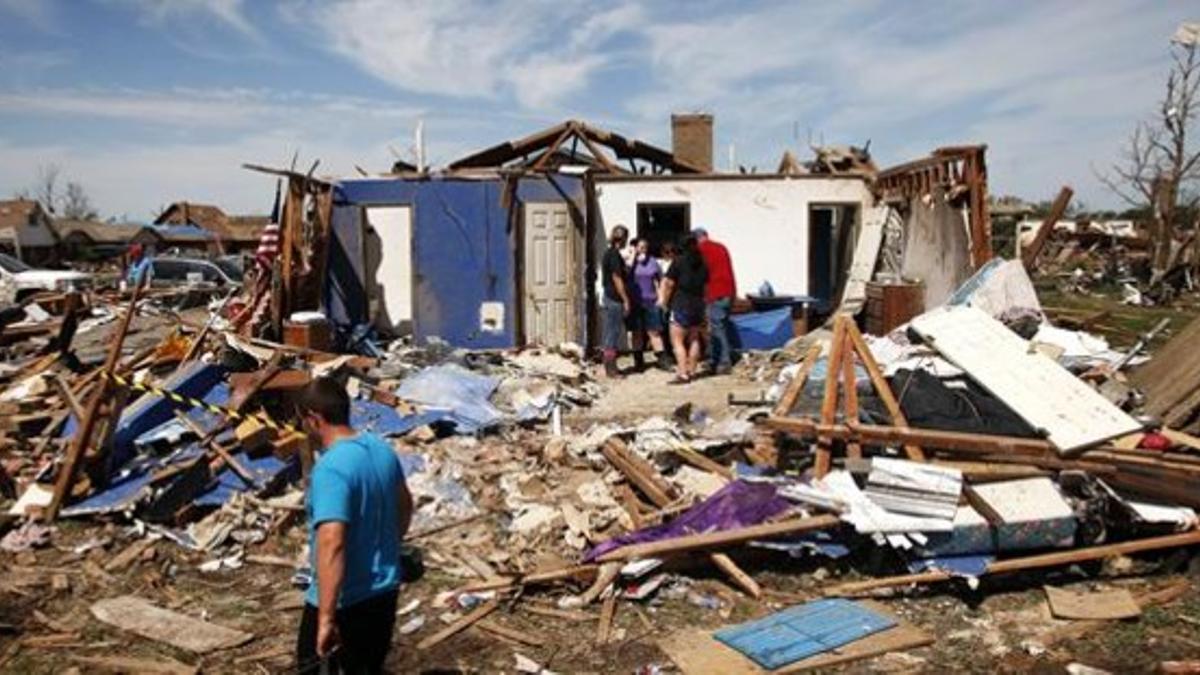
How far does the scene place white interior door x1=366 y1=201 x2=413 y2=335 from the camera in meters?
14.4

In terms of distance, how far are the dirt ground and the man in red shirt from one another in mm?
6358

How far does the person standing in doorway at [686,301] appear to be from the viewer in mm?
11500

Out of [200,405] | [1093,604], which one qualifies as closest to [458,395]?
[200,405]

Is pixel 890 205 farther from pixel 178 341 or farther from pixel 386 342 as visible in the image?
pixel 178 341

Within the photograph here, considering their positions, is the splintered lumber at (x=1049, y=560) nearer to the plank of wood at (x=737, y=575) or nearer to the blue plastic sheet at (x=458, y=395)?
the plank of wood at (x=737, y=575)

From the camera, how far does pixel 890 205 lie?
45.9 ft

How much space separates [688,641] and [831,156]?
12019 millimetres

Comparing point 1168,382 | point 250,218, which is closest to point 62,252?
point 250,218

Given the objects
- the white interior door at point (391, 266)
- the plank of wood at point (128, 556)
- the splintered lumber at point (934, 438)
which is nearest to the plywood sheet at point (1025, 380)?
the splintered lumber at point (934, 438)

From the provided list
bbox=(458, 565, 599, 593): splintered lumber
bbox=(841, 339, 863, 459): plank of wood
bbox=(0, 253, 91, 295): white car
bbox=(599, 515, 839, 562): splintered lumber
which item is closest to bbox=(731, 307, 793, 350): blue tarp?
bbox=(841, 339, 863, 459): plank of wood

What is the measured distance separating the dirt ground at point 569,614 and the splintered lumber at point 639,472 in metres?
0.88

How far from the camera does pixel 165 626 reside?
5605 mm

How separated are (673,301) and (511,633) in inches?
267

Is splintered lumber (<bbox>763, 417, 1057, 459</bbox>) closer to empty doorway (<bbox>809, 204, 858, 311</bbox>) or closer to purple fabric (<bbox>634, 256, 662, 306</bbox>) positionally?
purple fabric (<bbox>634, 256, 662, 306</bbox>)
